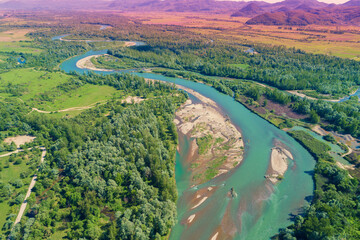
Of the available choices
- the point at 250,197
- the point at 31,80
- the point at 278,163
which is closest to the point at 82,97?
the point at 31,80

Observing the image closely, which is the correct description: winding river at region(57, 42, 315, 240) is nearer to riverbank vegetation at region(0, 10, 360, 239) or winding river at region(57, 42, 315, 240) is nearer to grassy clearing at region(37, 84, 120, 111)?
riverbank vegetation at region(0, 10, 360, 239)

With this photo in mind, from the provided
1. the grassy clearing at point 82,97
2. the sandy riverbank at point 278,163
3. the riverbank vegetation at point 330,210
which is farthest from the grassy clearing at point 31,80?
the riverbank vegetation at point 330,210

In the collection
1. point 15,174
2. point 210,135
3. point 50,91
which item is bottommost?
point 15,174

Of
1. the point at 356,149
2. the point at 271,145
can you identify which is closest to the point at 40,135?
the point at 271,145

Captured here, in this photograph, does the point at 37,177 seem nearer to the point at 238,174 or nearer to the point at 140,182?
the point at 140,182

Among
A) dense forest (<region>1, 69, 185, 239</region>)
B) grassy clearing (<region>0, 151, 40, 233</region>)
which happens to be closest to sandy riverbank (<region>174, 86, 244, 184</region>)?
dense forest (<region>1, 69, 185, 239</region>)

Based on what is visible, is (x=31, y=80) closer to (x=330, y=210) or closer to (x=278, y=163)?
(x=278, y=163)
